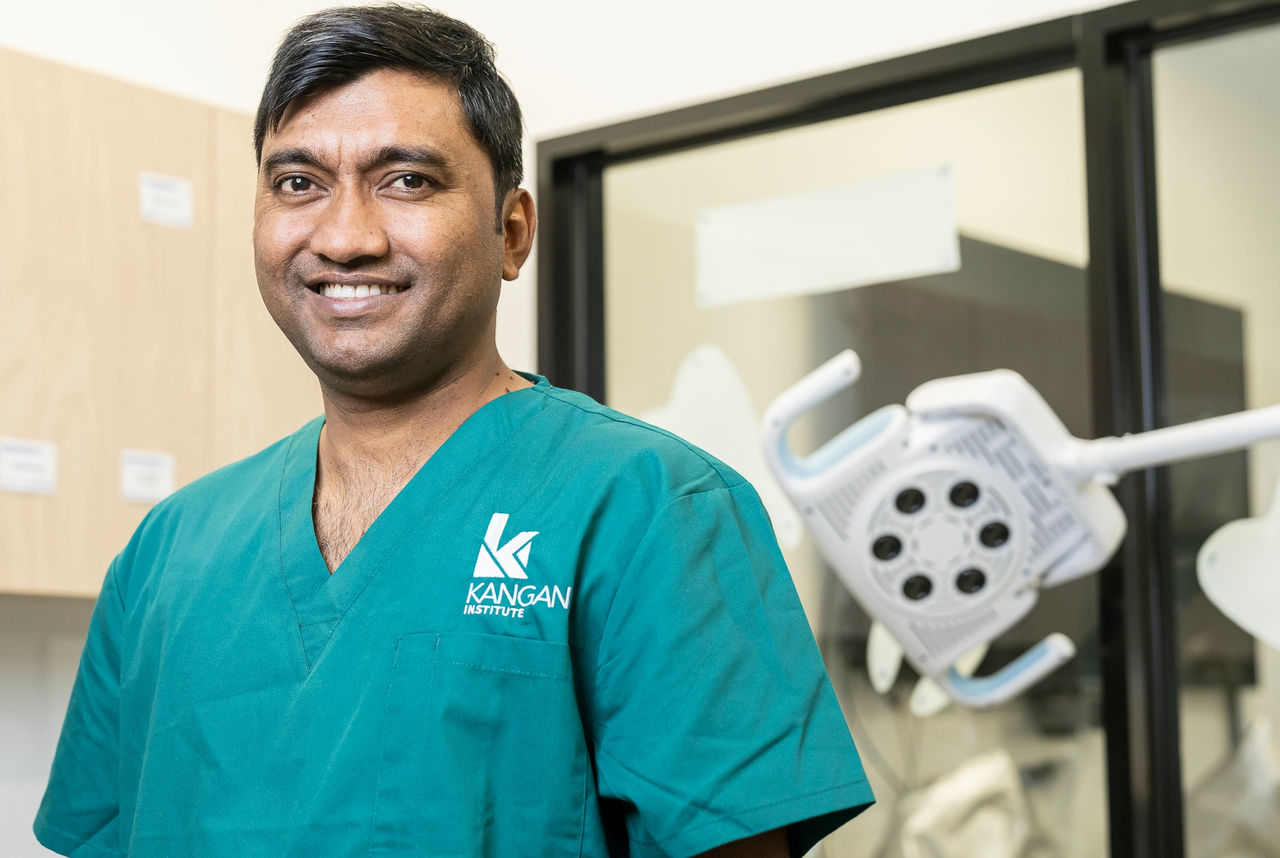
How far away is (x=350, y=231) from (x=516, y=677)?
30cm

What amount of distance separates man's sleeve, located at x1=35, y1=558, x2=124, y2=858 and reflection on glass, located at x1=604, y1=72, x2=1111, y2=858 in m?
1.04

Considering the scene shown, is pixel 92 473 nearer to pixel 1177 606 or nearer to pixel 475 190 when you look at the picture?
pixel 475 190

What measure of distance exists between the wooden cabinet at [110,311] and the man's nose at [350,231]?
2.64 feet

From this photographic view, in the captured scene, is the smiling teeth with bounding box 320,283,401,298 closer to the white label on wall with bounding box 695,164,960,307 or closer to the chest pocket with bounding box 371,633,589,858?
the chest pocket with bounding box 371,633,589,858

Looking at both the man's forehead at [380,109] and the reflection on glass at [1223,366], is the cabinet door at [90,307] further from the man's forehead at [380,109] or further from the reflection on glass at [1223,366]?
the reflection on glass at [1223,366]

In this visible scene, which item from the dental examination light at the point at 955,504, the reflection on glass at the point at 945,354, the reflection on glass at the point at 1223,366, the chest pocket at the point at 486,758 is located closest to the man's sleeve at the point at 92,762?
the chest pocket at the point at 486,758

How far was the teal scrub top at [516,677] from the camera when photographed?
89 cm

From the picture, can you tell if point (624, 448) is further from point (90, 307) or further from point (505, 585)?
point (90, 307)

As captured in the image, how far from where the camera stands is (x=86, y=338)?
68.1 inches

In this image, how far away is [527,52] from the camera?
232cm

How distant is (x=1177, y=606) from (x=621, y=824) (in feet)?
3.34

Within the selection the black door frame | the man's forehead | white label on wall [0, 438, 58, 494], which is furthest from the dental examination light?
white label on wall [0, 438, 58, 494]

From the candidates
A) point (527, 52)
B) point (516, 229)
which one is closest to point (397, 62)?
point (516, 229)

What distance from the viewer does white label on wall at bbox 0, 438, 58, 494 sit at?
1644mm
